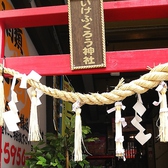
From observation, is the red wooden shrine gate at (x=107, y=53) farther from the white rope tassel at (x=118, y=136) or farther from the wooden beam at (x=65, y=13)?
the white rope tassel at (x=118, y=136)

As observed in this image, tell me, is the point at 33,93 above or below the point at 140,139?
above

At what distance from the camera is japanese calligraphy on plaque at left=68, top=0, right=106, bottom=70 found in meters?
2.25

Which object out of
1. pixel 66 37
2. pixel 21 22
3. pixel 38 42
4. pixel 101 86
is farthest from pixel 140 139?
pixel 101 86

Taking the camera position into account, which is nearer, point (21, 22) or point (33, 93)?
point (33, 93)

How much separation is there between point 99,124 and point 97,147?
1297mm

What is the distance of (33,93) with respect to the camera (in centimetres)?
223

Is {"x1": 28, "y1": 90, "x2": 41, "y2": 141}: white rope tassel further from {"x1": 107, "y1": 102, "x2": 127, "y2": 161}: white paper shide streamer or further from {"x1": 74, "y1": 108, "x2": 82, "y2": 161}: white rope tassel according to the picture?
{"x1": 107, "y1": 102, "x2": 127, "y2": 161}: white paper shide streamer

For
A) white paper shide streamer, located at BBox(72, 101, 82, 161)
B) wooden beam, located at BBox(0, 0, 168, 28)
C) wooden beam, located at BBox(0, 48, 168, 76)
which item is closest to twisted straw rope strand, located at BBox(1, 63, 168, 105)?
white paper shide streamer, located at BBox(72, 101, 82, 161)

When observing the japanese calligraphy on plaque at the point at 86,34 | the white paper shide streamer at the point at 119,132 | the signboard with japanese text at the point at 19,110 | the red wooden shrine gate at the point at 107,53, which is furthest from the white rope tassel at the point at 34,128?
the signboard with japanese text at the point at 19,110

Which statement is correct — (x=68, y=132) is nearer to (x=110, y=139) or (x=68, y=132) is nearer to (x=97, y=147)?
(x=97, y=147)

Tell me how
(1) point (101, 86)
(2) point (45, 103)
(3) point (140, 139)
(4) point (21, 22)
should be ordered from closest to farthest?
(3) point (140, 139) < (4) point (21, 22) < (2) point (45, 103) < (1) point (101, 86)

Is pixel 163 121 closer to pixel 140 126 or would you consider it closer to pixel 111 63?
pixel 140 126

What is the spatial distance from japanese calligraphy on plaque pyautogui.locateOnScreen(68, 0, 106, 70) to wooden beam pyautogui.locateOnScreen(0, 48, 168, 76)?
2.1 inches

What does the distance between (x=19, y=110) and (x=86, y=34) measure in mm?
1761
